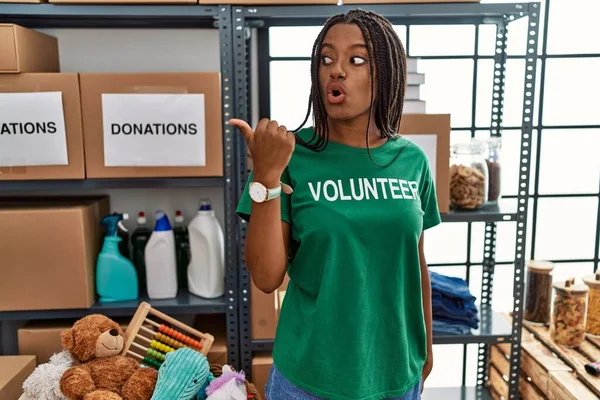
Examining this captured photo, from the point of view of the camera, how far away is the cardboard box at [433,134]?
6.00 ft

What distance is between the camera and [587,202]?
2.48m

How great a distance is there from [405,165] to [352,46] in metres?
0.26

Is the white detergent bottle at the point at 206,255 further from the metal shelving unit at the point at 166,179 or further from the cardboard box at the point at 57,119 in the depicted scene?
the cardboard box at the point at 57,119

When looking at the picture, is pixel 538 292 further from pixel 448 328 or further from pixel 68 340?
pixel 68 340

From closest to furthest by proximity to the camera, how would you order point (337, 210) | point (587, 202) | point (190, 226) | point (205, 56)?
point (337, 210)
point (190, 226)
point (205, 56)
point (587, 202)

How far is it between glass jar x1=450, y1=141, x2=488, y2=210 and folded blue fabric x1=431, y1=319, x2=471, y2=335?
0.43 meters

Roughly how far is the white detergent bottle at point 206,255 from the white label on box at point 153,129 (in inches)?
9.7

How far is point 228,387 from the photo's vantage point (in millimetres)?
1584

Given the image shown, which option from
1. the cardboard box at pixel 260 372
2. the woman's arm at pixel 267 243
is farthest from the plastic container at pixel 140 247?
the woman's arm at pixel 267 243

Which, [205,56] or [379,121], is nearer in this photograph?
[379,121]

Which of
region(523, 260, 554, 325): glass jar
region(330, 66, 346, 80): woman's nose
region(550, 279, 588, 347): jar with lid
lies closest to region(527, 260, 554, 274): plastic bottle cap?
region(523, 260, 554, 325): glass jar

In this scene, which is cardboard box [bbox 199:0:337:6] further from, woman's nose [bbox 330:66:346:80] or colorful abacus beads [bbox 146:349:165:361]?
colorful abacus beads [bbox 146:349:165:361]

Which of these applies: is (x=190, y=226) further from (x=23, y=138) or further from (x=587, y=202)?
(x=587, y=202)

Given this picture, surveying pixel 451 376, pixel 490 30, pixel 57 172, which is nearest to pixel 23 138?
pixel 57 172
